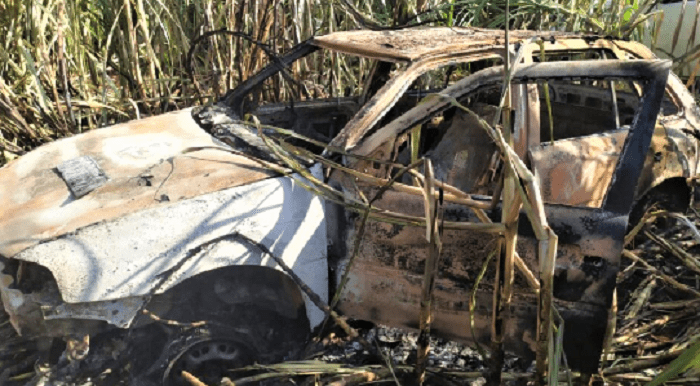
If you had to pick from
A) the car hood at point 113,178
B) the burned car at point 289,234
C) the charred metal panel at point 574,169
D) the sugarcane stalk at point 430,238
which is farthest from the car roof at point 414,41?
the sugarcane stalk at point 430,238

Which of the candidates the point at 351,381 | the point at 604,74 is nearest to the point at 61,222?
the point at 351,381

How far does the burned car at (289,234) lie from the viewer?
281cm

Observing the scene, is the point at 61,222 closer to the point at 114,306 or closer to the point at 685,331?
the point at 114,306

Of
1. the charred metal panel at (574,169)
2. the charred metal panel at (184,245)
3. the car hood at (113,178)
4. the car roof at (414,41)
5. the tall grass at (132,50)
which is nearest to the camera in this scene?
the charred metal panel at (184,245)

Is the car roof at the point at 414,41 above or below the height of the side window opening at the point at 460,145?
above

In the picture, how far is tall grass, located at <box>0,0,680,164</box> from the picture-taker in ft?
17.2

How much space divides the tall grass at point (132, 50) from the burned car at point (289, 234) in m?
1.83

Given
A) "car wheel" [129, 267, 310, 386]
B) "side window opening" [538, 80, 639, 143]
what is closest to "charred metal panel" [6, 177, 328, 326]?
"car wheel" [129, 267, 310, 386]

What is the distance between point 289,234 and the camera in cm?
297

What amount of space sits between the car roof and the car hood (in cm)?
85

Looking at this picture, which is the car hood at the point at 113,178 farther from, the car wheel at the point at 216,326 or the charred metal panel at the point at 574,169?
the charred metal panel at the point at 574,169

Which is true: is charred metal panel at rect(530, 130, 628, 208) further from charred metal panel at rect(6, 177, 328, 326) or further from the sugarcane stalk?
charred metal panel at rect(6, 177, 328, 326)

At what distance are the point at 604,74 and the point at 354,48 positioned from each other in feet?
4.20

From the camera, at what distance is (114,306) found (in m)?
2.77
